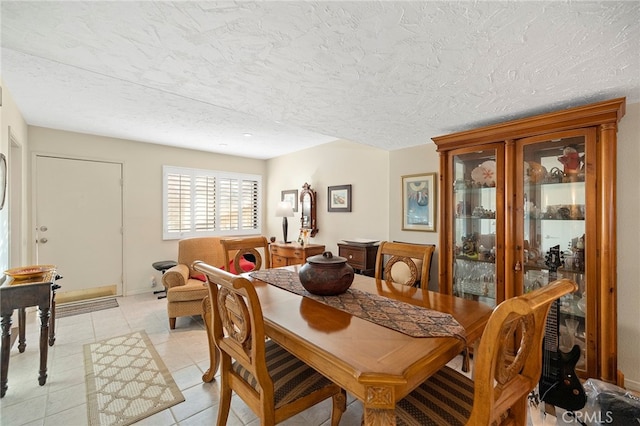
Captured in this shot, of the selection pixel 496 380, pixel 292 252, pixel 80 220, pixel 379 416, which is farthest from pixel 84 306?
pixel 496 380

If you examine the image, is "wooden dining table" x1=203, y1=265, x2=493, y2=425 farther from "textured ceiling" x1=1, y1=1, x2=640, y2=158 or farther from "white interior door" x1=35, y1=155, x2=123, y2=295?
"white interior door" x1=35, y1=155, x2=123, y2=295

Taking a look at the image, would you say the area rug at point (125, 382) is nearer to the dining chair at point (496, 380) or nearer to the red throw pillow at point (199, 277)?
the red throw pillow at point (199, 277)

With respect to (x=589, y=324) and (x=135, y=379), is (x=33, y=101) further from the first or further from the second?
(x=589, y=324)

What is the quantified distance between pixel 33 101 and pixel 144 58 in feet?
7.59

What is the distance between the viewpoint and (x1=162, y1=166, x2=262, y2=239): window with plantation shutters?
466 centimetres

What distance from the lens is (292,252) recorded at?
410cm

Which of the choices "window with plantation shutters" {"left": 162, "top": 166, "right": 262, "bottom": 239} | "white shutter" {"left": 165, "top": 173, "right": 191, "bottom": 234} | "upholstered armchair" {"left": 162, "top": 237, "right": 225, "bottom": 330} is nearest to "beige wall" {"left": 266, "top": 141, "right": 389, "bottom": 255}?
"window with plantation shutters" {"left": 162, "top": 166, "right": 262, "bottom": 239}

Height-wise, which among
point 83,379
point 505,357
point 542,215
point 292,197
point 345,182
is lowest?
point 83,379

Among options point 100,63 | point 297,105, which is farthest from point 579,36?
point 100,63

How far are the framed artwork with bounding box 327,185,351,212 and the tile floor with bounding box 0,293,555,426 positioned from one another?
2.40 metres

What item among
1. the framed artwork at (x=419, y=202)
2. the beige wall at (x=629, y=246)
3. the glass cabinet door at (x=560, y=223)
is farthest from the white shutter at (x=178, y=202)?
the beige wall at (x=629, y=246)

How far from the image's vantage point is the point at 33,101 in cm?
276

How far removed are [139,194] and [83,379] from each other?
2.93 meters

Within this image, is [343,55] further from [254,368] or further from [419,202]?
[419,202]
